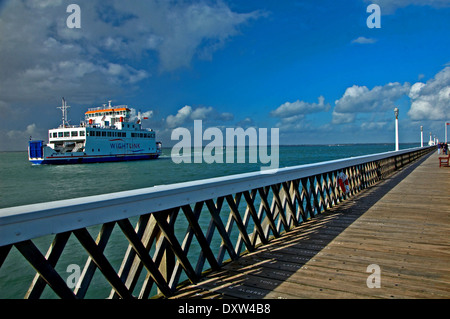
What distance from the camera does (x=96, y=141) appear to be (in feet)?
215

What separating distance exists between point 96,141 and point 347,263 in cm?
6757

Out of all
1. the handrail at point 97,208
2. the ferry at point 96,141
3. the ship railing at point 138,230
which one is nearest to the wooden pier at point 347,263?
the ship railing at point 138,230

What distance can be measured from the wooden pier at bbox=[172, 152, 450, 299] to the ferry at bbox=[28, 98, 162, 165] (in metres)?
64.1

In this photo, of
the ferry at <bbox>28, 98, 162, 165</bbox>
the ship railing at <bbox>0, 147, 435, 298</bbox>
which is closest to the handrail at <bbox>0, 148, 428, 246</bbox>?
the ship railing at <bbox>0, 147, 435, 298</bbox>

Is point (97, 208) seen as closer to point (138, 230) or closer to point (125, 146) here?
point (138, 230)

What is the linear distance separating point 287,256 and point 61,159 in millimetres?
68188

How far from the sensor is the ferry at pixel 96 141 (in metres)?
63.9

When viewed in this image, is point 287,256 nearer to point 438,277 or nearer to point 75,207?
point 438,277

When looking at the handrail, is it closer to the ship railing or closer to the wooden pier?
the ship railing

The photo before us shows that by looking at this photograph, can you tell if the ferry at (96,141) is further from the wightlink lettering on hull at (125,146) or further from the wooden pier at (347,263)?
the wooden pier at (347,263)

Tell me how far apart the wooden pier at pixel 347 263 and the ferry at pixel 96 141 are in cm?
6413

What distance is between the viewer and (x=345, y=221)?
5.77 m

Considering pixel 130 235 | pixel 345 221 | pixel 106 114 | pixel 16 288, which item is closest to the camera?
pixel 130 235
